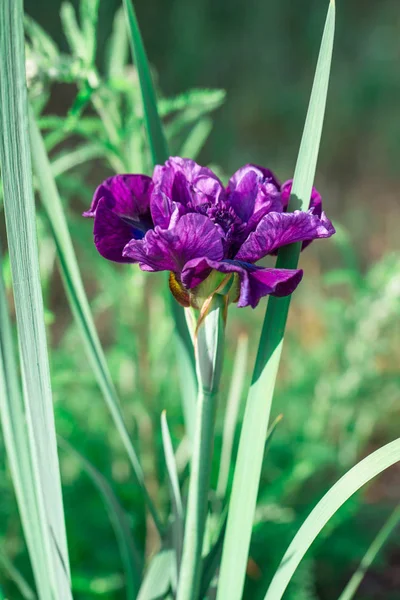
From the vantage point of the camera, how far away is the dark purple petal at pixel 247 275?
1.08 feet

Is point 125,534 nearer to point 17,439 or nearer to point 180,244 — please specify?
point 17,439

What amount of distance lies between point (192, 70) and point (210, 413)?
87.8 inches

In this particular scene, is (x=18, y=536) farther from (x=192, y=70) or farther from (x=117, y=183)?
(x=192, y=70)

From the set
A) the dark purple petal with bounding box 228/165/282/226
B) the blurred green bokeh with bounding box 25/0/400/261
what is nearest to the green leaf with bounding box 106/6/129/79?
the dark purple petal with bounding box 228/165/282/226

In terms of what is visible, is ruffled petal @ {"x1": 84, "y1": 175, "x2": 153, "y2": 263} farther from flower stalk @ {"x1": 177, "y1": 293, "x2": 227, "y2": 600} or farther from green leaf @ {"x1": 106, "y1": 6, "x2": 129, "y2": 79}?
green leaf @ {"x1": 106, "y1": 6, "x2": 129, "y2": 79}

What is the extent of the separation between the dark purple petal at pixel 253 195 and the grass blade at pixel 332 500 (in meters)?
0.15

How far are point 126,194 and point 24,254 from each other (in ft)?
0.26

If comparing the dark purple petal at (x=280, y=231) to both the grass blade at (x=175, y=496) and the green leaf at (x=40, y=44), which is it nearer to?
the grass blade at (x=175, y=496)

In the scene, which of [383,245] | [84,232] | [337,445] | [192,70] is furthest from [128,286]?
[192,70]

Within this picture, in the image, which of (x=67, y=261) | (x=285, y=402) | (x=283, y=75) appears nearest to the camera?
(x=67, y=261)

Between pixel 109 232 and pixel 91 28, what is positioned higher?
pixel 91 28

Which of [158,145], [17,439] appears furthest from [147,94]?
[17,439]

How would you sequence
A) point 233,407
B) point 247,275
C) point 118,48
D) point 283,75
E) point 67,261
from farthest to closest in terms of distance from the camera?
1. point 283,75
2. point 118,48
3. point 233,407
4. point 67,261
5. point 247,275

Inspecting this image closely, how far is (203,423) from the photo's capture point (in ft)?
1.25
